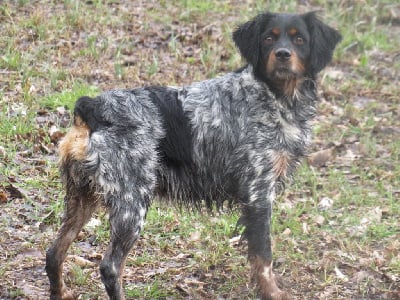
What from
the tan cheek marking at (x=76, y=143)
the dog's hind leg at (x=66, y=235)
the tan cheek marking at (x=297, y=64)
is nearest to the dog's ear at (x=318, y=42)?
the tan cheek marking at (x=297, y=64)

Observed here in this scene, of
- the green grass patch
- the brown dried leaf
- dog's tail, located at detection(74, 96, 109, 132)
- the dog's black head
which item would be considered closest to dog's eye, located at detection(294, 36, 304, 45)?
the dog's black head

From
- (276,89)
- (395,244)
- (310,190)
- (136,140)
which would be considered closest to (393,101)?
(310,190)

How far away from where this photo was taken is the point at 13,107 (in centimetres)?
883

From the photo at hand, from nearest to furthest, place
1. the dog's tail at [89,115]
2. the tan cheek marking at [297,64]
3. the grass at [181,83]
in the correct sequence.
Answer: the dog's tail at [89,115] < the tan cheek marking at [297,64] < the grass at [181,83]

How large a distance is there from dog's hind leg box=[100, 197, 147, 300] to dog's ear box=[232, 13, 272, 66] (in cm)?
155

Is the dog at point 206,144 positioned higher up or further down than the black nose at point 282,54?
further down

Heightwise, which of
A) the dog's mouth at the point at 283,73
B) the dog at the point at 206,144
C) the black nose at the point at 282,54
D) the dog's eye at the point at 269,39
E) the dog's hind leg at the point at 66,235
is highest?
the dog's eye at the point at 269,39

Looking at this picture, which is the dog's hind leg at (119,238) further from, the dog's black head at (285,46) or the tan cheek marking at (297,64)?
the tan cheek marking at (297,64)

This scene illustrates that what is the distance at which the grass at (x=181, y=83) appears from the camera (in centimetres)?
659

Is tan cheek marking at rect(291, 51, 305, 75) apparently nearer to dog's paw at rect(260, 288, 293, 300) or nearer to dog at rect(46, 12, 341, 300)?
dog at rect(46, 12, 341, 300)

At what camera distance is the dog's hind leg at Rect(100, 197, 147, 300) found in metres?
5.62

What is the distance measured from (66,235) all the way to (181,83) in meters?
4.55

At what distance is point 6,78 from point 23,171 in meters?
2.09

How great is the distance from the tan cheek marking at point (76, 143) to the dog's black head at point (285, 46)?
1479 mm
